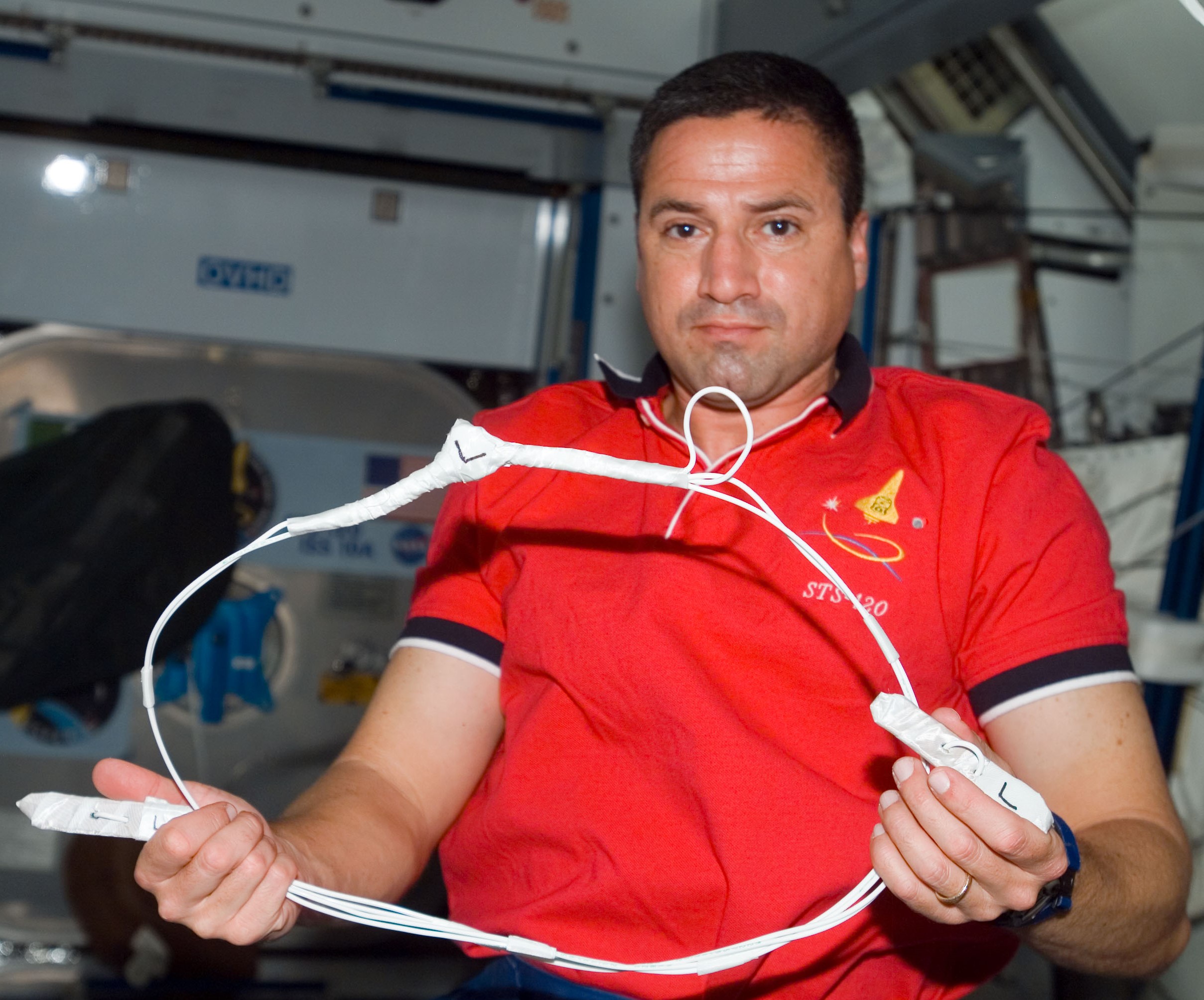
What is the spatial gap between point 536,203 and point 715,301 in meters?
1.70

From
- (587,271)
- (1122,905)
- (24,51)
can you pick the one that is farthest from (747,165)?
(24,51)

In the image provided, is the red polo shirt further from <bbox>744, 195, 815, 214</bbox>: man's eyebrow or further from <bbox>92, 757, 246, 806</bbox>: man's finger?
<bbox>92, 757, 246, 806</bbox>: man's finger

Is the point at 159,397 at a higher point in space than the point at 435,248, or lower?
lower

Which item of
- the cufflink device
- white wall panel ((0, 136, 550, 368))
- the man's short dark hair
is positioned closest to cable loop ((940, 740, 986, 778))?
the cufflink device

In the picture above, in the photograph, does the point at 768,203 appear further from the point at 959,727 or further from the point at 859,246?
the point at 959,727

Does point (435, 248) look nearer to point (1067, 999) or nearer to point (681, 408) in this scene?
point (681, 408)

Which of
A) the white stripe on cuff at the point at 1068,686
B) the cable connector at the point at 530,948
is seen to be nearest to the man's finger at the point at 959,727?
the white stripe on cuff at the point at 1068,686

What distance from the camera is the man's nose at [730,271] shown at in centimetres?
148

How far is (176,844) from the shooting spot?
1.04 m

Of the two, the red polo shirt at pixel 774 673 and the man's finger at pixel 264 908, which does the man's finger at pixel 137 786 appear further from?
the red polo shirt at pixel 774 673

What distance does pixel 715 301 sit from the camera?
1.50 meters

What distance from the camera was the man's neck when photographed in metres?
1.61

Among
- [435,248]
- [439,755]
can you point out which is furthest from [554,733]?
[435,248]

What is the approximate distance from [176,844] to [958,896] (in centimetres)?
69
